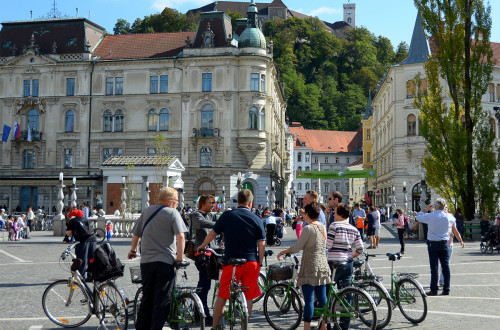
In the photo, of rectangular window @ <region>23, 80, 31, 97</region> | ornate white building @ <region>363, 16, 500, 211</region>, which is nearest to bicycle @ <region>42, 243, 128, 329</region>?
rectangular window @ <region>23, 80, 31, 97</region>

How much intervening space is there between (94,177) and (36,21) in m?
18.0

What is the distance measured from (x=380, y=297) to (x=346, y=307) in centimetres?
105

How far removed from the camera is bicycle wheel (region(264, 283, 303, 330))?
28.7 ft

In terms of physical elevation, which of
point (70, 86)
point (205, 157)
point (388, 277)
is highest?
point (70, 86)

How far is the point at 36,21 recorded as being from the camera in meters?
60.3

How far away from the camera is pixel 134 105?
56.8 m

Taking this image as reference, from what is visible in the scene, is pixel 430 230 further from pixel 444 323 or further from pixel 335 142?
pixel 335 142

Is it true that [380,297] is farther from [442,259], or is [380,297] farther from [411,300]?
[442,259]

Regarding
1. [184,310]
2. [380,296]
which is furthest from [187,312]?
[380,296]

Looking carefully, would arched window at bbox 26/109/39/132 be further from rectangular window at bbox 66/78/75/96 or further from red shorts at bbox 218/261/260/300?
red shorts at bbox 218/261/260/300

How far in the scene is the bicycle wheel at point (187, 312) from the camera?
769 centimetres

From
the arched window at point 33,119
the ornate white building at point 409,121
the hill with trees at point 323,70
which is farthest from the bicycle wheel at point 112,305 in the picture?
the hill with trees at point 323,70

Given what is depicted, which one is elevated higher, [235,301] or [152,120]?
[152,120]

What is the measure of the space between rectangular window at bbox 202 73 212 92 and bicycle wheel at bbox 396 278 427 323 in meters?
46.5
